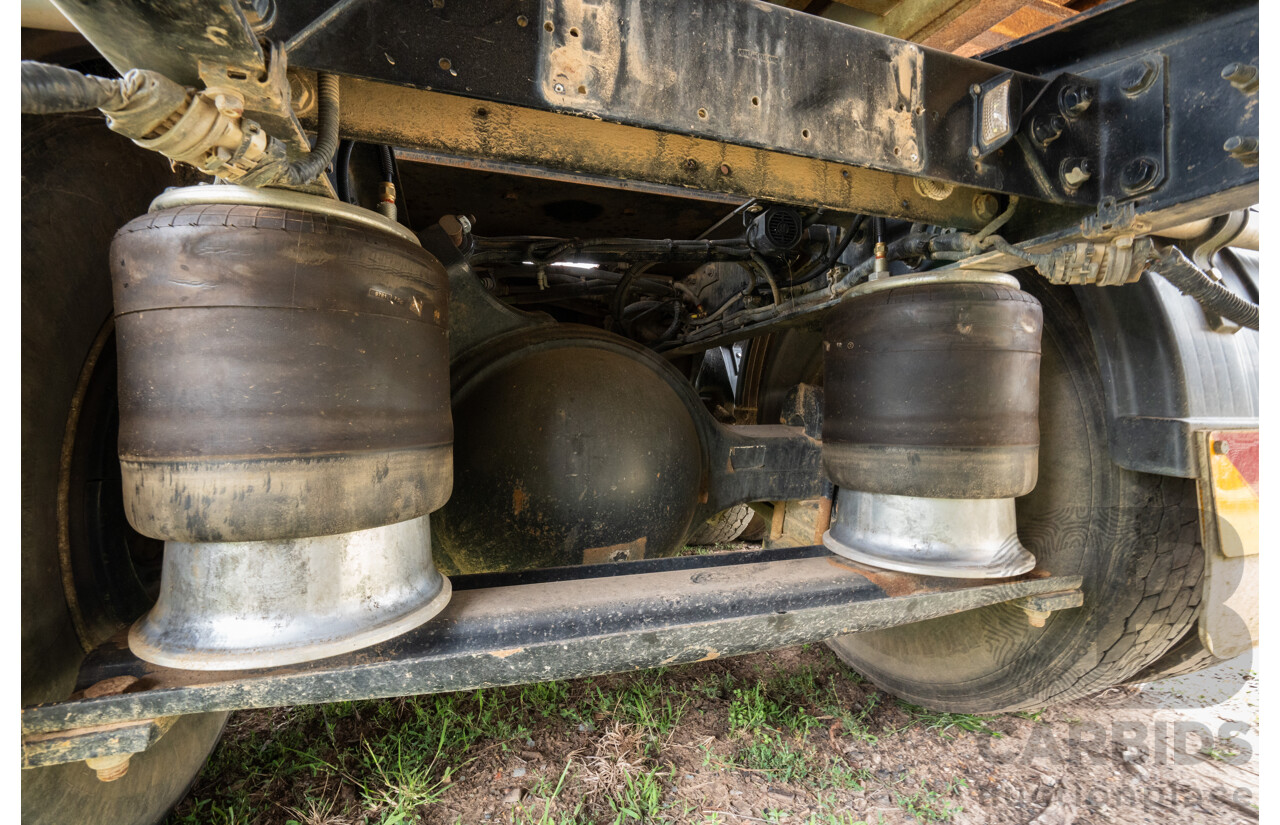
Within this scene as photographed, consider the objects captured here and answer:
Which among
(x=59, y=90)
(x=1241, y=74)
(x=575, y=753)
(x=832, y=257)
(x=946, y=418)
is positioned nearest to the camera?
(x=59, y=90)

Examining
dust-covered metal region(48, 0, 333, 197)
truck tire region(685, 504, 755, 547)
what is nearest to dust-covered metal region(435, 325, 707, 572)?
dust-covered metal region(48, 0, 333, 197)

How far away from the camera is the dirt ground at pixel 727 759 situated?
1.29 m

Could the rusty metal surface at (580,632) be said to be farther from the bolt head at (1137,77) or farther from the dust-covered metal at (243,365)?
the bolt head at (1137,77)

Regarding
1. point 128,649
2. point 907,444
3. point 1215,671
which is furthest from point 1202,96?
point 1215,671

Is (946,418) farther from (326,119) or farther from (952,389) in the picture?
(326,119)

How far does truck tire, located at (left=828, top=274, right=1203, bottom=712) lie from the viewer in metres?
1.29

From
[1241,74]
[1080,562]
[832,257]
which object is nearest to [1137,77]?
[1241,74]

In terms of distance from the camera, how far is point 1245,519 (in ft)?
3.74

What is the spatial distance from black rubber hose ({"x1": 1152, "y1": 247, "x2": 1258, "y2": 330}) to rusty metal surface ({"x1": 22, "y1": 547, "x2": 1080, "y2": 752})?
0.69 m

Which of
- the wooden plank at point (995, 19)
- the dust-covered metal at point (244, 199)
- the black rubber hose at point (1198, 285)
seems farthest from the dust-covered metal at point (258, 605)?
the wooden plank at point (995, 19)

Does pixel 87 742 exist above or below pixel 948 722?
above

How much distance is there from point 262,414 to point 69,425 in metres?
0.38

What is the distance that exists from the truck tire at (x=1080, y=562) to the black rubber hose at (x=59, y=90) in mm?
1861

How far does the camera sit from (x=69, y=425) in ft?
2.76
